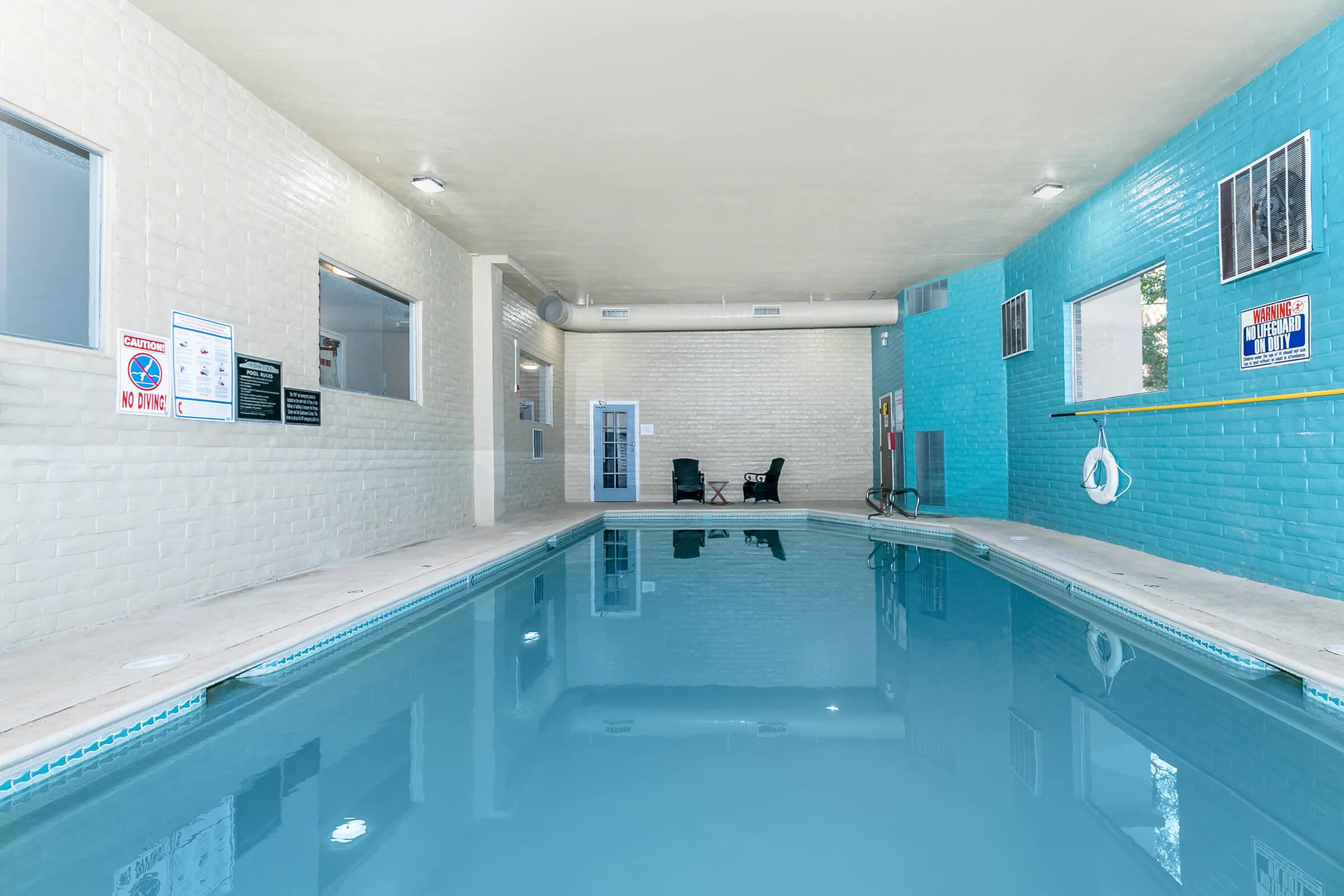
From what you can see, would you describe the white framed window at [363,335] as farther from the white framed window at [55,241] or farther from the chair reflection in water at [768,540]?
the chair reflection in water at [768,540]

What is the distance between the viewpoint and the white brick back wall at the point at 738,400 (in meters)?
11.4

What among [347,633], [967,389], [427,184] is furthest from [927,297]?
[347,633]

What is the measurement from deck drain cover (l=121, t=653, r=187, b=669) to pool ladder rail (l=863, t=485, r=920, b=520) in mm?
6916

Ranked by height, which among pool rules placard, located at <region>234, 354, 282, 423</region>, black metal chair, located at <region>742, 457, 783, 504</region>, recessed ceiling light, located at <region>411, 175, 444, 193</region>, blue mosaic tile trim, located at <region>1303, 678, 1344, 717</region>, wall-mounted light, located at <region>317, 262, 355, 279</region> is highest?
recessed ceiling light, located at <region>411, 175, 444, 193</region>

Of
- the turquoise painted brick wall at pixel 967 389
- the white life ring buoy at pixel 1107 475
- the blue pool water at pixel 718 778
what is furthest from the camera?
the turquoise painted brick wall at pixel 967 389

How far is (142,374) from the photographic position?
11.6 feet

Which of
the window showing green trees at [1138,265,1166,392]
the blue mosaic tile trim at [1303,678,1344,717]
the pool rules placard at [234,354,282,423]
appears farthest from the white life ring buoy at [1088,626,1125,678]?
the window showing green trees at [1138,265,1166,392]

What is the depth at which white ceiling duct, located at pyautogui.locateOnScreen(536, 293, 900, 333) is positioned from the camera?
31.5 ft

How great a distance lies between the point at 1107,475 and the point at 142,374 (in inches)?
246

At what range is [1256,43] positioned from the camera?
3.80 m

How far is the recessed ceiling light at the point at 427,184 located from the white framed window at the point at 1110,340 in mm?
5286

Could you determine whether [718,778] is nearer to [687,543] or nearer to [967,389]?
[687,543]

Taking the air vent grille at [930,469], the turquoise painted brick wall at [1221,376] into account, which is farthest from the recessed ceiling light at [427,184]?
the air vent grille at [930,469]

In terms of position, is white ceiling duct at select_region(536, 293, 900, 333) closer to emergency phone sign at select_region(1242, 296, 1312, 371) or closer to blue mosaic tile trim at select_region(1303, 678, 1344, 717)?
emergency phone sign at select_region(1242, 296, 1312, 371)
